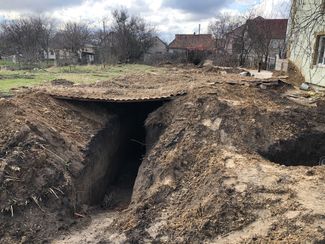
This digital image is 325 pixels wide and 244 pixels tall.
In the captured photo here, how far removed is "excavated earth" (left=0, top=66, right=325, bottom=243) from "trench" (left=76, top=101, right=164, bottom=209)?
45mm

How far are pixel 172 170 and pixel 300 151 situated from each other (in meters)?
3.17

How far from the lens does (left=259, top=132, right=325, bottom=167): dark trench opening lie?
8203 mm

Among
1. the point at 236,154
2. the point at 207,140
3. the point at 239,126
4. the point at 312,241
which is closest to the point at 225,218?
the point at 312,241

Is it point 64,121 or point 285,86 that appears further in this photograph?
point 285,86

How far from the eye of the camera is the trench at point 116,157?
8.64m

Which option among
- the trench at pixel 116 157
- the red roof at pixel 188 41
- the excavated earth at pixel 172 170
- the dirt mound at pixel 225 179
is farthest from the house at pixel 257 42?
the dirt mound at pixel 225 179

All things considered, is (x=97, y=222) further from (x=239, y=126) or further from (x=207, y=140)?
(x=239, y=126)

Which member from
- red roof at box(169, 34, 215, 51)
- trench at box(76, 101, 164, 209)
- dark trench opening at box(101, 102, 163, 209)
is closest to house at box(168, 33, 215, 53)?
red roof at box(169, 34, 215, 51)

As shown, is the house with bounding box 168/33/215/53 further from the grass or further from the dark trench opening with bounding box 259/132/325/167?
the dark trench opening with bounding box 259/132/325/167

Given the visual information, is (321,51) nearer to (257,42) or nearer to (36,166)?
(36,166)

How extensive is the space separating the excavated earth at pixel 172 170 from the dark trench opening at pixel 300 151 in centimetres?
2

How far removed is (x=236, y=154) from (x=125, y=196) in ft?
10.9

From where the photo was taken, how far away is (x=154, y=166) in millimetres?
8062

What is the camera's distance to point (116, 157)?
35.6ft
